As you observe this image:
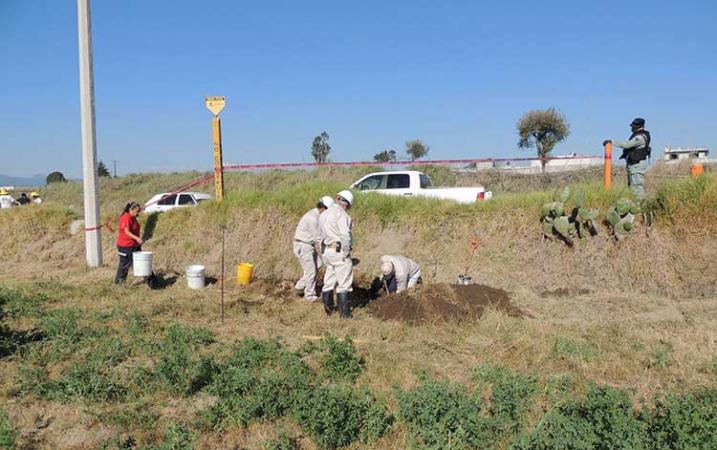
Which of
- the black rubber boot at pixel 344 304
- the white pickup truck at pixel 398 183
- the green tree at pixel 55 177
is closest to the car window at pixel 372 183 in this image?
the white pickup truck at pixel 398 183

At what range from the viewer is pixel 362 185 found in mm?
15211

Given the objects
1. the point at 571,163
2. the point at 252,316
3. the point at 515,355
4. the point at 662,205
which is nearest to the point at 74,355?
the point at 252,316

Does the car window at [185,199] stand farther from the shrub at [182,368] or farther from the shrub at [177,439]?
the shrub at [177,439]

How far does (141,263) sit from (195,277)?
3.16 feet

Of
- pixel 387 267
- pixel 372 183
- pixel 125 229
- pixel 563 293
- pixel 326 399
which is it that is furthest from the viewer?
pixel 372 183

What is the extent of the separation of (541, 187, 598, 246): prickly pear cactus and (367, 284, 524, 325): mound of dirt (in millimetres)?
2214

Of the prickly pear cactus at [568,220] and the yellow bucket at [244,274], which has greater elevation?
the prickly pear cactus at [568,220]

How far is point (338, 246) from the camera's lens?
780 cm

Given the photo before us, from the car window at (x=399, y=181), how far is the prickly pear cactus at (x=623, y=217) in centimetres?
621

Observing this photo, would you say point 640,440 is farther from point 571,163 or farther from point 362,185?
point 571,163

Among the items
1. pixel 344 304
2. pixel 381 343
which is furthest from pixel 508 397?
pixel 344 304

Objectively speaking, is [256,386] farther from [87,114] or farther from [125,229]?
[87,114]

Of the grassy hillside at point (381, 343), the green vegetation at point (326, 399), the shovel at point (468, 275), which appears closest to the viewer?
the green vegetation at point (326, 399)

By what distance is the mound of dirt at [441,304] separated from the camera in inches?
293
